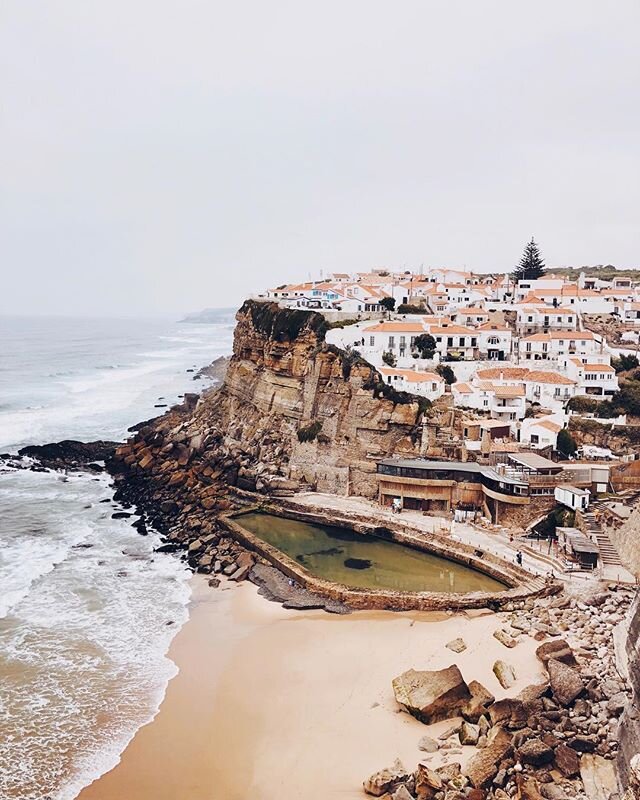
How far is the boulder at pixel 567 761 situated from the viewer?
11711 millimetres

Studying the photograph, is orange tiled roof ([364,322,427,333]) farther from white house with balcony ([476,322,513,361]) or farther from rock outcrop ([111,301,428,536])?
white house with balcony ([476,322,513,361])

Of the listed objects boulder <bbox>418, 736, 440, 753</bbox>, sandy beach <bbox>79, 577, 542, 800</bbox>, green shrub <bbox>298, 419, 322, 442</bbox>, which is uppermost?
green shrub <bbox>298, 419, 322, 442</bbox>

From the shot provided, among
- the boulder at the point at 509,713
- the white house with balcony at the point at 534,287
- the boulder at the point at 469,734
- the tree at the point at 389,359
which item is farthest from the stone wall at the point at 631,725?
the white house with balcony at the point at 534,287

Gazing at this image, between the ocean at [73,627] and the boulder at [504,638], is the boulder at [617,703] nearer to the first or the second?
the boulder at [504,638]

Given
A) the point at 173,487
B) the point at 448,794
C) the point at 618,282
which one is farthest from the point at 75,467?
the point at 618,282

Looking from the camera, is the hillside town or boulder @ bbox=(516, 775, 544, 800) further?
the hillside town

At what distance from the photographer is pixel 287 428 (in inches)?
1272

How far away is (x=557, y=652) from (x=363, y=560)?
27.9 feet

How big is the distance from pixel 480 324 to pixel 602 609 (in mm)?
24548

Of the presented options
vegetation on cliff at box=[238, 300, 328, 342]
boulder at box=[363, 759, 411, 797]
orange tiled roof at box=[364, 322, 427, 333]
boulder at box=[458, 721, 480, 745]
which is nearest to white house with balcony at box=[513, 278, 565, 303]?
orange tiled roof at box=[364, 322, 427, 333]

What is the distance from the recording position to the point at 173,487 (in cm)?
3062

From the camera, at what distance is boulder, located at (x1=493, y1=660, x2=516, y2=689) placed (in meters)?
14.9

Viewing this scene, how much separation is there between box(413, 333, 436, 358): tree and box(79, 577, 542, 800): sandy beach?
18836 millimetres

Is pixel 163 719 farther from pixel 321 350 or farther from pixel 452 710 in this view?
pixel 321 350
